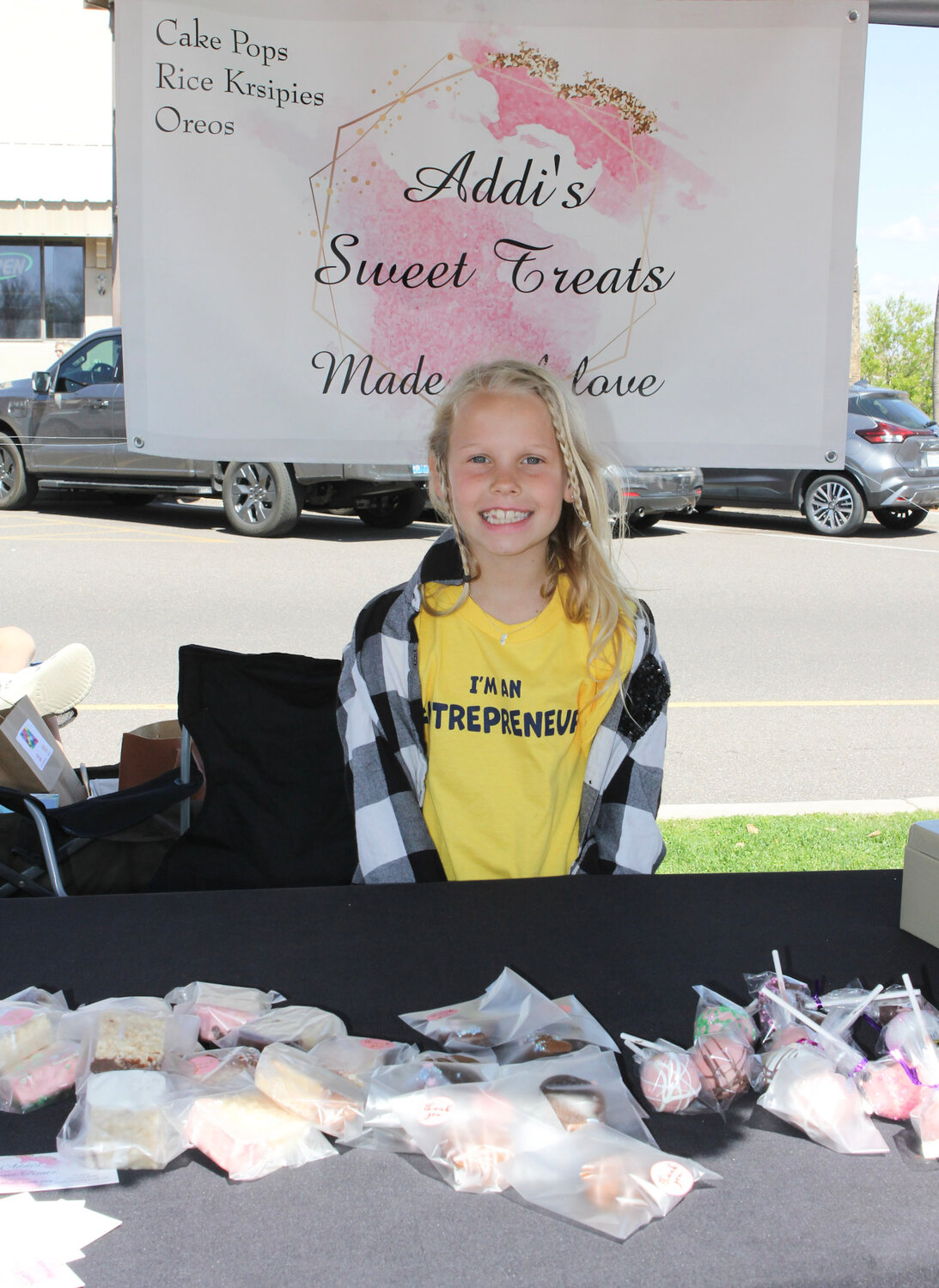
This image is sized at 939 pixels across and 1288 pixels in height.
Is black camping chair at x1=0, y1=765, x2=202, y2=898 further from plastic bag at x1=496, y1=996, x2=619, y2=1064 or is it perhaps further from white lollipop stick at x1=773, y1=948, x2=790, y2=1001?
white lollipop stick at x1=773, y1=948, x2=790, y2=1001

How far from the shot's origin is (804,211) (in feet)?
7.38

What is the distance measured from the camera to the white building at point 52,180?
54.6 feet

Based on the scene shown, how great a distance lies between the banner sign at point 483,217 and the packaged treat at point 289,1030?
4.48ft

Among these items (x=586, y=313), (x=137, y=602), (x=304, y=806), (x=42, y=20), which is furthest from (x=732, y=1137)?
(x=42, y=20)

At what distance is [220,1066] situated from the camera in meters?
1.03

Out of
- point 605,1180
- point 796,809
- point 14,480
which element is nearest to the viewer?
point 605,1180

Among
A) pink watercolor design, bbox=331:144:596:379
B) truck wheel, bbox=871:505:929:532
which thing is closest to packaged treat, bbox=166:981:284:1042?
pink watercolor design, bbox=331:144:596:379

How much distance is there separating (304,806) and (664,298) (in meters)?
1.28

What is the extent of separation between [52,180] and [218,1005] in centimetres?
1965

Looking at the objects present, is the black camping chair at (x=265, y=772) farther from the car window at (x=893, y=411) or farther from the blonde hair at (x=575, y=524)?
the car window at (x=893, y=411)

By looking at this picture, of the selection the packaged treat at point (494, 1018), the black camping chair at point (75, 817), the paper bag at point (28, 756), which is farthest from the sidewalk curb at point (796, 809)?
the packaged treat at point (494, 1018)

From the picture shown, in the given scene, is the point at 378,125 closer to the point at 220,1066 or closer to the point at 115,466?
the point at 220,1066

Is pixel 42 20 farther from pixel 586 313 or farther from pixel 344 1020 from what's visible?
pixel 344 1020

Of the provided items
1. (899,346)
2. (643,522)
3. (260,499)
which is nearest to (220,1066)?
(260,499)
